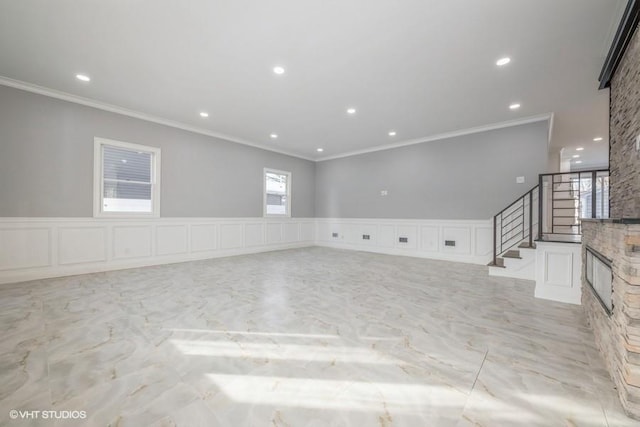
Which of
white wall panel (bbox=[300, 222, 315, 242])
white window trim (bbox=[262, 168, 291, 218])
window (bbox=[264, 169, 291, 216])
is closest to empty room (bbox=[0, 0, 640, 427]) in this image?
white window trim (bbox=[262, 168, 291, 218])

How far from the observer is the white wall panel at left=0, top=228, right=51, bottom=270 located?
13.2 ft

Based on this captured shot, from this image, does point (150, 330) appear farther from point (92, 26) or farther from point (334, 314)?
point (92, 26)

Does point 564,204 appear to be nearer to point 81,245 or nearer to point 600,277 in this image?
point 600,277

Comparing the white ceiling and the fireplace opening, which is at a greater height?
the white ceiling

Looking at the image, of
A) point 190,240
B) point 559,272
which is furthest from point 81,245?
point 559,272

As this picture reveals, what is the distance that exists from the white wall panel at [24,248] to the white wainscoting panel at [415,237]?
6.70 meters

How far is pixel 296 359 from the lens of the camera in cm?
199

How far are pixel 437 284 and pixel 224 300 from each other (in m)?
3.24

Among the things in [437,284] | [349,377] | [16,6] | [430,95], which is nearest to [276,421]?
[349,377]

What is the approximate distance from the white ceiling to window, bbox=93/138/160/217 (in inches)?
34.9

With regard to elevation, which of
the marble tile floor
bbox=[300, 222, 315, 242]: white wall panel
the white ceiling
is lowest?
the marble tile floor

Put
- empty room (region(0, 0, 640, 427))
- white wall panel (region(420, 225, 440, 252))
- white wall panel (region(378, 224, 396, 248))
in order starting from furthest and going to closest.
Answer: white wall panel (region(378, 224, 396, 248)) → white wall panel (region(420, 225, 440, 252)) → empty room (region(0, 0, 640, 427))

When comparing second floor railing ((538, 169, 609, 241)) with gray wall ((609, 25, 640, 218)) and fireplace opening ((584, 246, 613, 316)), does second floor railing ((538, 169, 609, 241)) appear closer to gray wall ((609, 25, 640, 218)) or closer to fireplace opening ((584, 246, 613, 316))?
gray wall ((609, 25, 640, 218))

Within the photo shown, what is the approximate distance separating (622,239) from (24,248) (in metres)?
7.09
